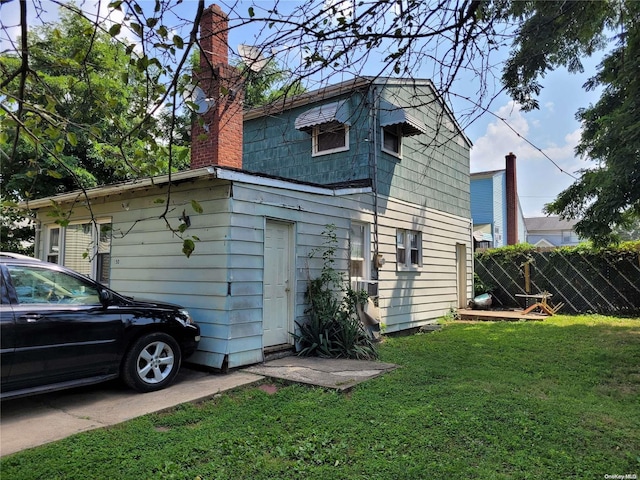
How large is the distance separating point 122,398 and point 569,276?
1418 cm

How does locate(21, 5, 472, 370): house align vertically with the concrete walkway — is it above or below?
above

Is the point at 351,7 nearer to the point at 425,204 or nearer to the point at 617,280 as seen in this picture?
the point at 425,204

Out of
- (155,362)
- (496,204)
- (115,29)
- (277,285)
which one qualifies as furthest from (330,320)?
(496,204)

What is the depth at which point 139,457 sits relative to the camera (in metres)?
3.45

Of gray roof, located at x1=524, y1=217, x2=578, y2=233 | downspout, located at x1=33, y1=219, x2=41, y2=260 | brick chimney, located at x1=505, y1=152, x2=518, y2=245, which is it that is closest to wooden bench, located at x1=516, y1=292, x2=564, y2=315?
brick chimney, located at x1=505, y1=152, x2=518, y2=245

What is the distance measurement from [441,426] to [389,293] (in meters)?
6.15

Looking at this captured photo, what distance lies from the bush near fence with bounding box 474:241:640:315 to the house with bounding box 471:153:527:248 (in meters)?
6.68

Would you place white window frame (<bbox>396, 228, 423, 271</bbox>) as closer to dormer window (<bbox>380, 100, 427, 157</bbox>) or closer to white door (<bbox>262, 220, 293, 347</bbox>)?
dormer window (<bbox>380, 100, 427, 157</bbox>)

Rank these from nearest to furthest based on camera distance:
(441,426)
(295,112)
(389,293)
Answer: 1. (441,426)
2. (389,293)
3. (295,112)

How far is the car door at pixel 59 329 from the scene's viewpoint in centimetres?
425

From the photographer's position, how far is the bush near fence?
44.1 feet

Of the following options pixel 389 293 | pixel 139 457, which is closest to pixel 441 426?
pixel 139 457

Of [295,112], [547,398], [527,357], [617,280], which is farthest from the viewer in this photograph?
[617,280]

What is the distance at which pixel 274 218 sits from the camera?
22.9 feet
